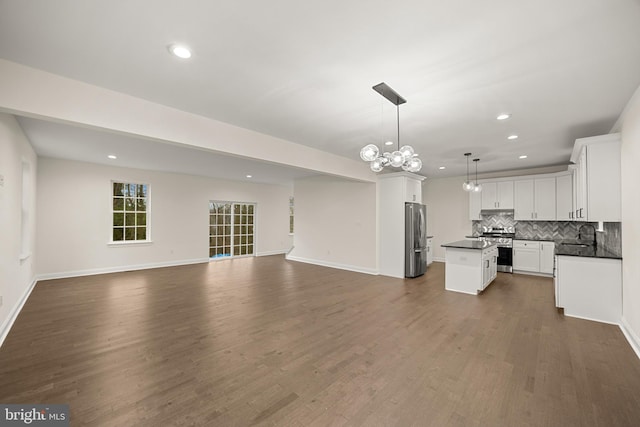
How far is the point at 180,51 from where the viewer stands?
2.23 meters

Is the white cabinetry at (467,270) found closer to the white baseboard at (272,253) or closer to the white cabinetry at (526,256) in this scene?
the white cabinetry at (526,256)

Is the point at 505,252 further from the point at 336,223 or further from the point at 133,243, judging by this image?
the point at 133,243

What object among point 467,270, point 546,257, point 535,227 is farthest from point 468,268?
point 535,227

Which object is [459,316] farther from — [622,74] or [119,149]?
[119,149]

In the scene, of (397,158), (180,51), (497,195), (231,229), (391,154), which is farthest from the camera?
(231,229)

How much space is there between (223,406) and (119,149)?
534 cm

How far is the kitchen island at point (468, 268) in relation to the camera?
4934mm

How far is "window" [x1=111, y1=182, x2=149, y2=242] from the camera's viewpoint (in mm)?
7094

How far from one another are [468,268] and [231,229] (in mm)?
7428

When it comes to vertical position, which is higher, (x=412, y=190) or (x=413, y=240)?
(x=412, y=190)

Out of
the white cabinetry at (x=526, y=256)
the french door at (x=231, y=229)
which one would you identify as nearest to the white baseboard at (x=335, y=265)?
the french door at (x=231, y=229)

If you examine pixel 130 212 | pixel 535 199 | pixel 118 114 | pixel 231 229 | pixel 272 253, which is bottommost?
pixel 272 253

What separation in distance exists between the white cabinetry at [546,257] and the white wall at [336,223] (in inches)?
157

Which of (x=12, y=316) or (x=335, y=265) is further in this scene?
(x=335, y=265)
